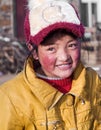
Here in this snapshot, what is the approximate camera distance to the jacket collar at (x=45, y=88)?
2354 millimetres

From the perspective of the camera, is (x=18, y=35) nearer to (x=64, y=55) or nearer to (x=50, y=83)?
(x=50, y=83)

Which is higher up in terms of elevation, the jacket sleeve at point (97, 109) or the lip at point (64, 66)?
the lip at point (64, 66)

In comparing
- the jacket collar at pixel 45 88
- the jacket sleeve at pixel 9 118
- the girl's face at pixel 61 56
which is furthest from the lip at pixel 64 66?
the jacket sleeve at pixel 9 118

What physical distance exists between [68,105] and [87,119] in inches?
5.1

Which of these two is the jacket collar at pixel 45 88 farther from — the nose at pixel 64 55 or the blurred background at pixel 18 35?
the blurred background at pixel 18 35

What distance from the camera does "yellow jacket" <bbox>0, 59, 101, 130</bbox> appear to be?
2.35 meters

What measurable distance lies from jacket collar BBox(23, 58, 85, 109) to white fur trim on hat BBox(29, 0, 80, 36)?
0.20 metres

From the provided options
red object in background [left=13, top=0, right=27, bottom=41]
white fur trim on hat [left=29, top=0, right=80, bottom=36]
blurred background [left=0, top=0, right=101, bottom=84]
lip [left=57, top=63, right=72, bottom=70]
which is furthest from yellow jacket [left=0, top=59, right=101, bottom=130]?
red object in background [left=13, top=0, right=27, bottom=41]

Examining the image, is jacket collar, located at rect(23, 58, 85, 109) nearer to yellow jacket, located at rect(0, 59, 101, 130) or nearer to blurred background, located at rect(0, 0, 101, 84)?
yellow jacket, located at rect(0, 59, 101, 130)

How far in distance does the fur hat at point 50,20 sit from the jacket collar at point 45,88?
0.16 metres

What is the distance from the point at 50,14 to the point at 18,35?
895cm

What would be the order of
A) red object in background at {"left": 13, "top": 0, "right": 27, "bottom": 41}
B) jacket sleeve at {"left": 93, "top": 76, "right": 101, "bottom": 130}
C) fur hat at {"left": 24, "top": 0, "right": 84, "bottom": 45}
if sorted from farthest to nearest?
red object in background at {"left": 13, "top": 0, "right": 27, "bottom": 41} < jacket sleeve at {"left": 93, "top": 76, "right": 101, "bottom": 130} < fur hat at {"left": 24, "top": 0, "right": 84, "bottom": 45}

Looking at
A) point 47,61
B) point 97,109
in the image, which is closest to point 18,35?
point 97,109

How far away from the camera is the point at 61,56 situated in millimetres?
2355
